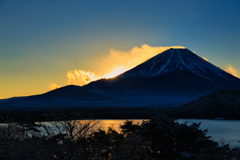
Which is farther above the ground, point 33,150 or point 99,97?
point 99,97

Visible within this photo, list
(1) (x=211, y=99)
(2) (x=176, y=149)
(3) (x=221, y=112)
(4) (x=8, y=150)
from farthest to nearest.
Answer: (1) (x=211, y=99) < (3) (x=221, y=112) < (2) (x=176, y=149) < (4) (x=8, y=150)

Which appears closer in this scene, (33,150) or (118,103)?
(33,150)

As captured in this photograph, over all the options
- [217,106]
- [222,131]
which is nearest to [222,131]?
[222,131]

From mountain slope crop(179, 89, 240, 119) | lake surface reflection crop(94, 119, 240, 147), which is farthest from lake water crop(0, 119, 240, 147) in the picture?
mountain slope crop(179, 89, 240, 119)

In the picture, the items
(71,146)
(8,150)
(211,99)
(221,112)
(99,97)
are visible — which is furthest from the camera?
(99,97)

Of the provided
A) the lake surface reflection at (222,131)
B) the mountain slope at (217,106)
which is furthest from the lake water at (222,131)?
the mountain slope at (217,106)

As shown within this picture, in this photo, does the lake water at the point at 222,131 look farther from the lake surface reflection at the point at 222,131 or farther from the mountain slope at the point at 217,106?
the mountain slope at the point at 217,106

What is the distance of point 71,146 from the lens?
17.6 meters

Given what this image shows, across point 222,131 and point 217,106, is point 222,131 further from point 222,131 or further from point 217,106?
point 217,106

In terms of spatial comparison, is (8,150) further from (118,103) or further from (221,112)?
(118,103)

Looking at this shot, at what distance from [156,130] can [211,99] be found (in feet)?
324

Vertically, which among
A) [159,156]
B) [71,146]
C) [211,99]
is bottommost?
[159,156]

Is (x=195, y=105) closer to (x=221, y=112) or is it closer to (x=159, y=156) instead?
(x=221, y=112)

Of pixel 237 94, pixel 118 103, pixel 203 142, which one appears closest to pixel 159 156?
pixel 203 142
